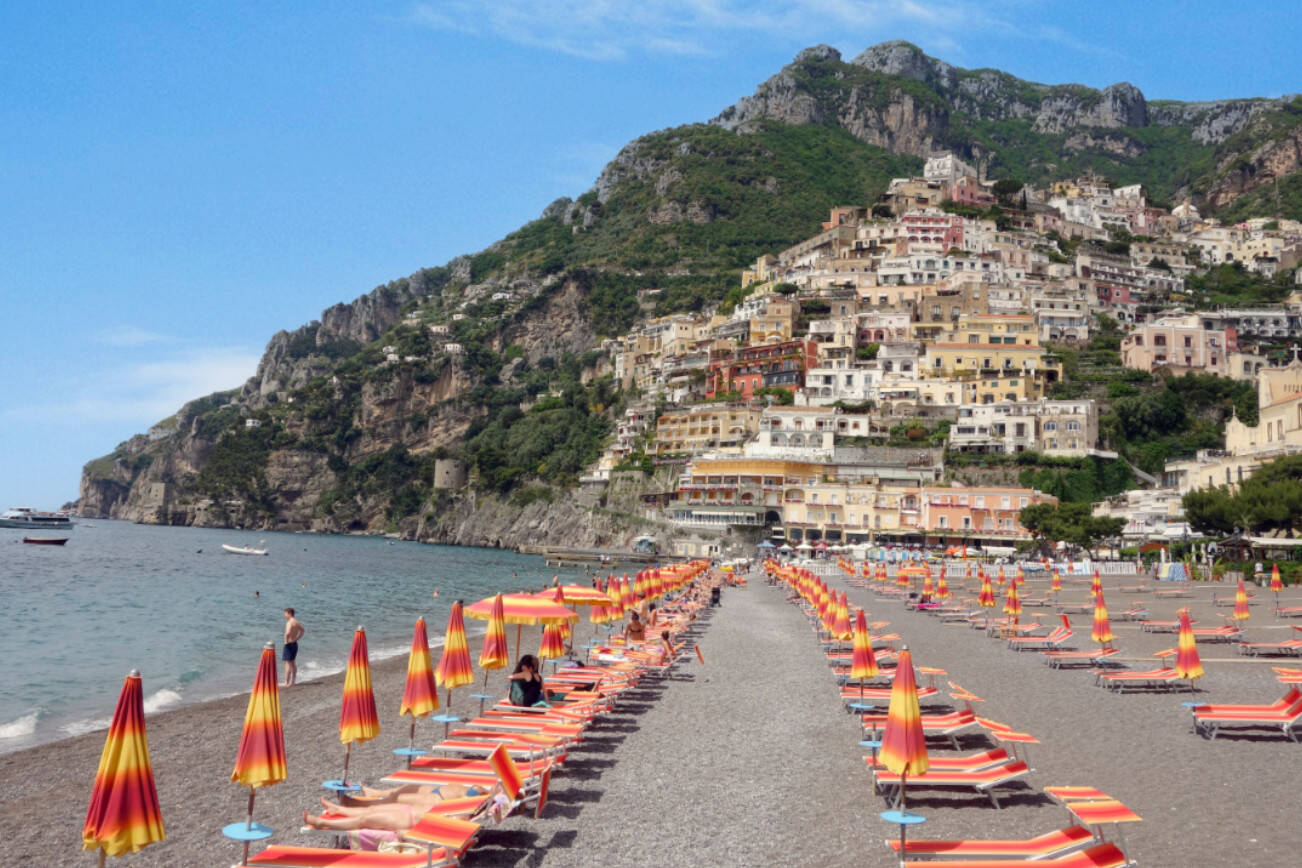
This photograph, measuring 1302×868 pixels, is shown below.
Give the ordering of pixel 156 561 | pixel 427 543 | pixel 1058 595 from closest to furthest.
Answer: pixel 1058 595 < pixel 156 561 < pixel 427 543

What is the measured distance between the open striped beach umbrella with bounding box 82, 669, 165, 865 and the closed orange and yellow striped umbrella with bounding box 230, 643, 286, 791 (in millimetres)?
960

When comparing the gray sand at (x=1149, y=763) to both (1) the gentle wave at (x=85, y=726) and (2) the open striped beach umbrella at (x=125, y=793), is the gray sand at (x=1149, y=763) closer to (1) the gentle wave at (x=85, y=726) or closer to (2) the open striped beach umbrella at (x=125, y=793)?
(2) the open striped beach umbrella at (x=125, y=793)

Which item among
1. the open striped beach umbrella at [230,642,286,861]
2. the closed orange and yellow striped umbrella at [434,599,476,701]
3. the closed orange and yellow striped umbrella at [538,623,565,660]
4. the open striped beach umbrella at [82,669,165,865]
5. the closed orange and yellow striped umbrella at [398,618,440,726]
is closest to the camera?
the open striped beach umbrella at [82,669,165,865]

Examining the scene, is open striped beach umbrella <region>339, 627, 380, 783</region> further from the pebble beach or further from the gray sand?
the gray sand

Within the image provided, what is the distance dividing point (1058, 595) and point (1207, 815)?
26714 millimetres

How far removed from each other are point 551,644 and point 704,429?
68.3 metres

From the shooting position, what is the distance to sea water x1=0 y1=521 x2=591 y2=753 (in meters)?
17.7

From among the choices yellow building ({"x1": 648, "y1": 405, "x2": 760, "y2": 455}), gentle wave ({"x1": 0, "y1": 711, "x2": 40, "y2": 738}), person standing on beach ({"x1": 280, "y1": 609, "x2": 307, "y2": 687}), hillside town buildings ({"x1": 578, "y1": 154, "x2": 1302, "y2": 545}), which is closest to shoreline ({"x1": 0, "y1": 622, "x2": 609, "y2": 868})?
person standing on beach ({"x1": 280, "y1": 609, "x2": 307, "y2": 687})

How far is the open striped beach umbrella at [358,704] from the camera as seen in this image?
27.3 ft

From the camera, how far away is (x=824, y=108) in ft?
583

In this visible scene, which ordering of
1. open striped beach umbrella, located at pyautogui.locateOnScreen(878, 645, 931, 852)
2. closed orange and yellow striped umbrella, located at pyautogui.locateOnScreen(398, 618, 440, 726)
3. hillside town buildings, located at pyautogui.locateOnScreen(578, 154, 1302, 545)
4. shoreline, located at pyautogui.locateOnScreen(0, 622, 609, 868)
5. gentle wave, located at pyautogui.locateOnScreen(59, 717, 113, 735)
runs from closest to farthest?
open striped beach umbrella, located at pyautogui.locateOnScreen(878, 645, 931, 852) < shoreline, located at pyautogui.locateOnScreen(0, 622, 609, 868) < closed orange and yellow striped umbrella, located at pyautogui.locateOnScreen(398, 618, 440, 726) < gentle wave, located at pyautogui.locateOnScreen(59, 717, 113, 735) < hillside town buildings, located at pyautogui.locateOnScreen(578, 154, 1302, 545)

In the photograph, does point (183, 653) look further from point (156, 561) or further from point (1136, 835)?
point (156, 561)

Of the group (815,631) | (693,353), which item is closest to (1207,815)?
(815,631)

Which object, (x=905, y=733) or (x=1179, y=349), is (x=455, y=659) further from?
(x=1179, y=349)
